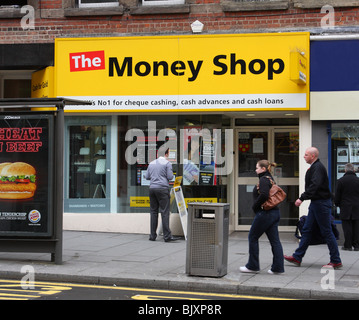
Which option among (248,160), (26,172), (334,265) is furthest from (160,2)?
(334,265)

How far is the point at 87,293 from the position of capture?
804cm

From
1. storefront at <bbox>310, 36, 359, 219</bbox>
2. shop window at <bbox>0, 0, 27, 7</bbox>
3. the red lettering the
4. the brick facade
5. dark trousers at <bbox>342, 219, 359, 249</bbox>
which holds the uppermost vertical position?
shop window at <bbox>0, 0, 27, 7</bbox>

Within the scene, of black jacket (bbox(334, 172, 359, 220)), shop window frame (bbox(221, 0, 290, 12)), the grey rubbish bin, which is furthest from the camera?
shop window frame (bbox(221, 0, 290, 12))

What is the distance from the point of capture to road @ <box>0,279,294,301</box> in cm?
771

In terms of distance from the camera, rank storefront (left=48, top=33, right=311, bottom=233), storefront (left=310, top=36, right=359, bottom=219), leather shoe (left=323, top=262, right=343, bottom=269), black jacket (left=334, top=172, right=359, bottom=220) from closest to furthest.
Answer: leather shoe (left=323, top=262, right=343, bottom=269) → black jacket (left=334, top=172, right=359, bottom=220) → storefront (left=310, top=36, right=359, bottom=219) → storefront (left=48, top=33, right=311, bottom=233)

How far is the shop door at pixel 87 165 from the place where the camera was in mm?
14297

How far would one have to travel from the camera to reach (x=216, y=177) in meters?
14.0

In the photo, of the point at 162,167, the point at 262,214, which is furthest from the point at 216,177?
the point at 262,214

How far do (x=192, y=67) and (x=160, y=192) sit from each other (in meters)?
2.90

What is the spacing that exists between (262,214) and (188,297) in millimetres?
1911

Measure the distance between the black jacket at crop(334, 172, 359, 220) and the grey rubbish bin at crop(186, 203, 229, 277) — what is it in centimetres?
385

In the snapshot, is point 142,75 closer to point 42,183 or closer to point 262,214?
point 42,183

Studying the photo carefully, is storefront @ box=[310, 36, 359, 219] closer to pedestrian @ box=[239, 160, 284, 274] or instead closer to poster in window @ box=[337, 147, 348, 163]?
poster in window @ box=[337, 147, 348, 163]

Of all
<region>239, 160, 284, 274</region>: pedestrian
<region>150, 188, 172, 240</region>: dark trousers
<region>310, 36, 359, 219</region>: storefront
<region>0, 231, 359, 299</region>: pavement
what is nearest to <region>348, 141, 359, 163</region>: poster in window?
<region>310, 36, 359, 219</region>: storefront
